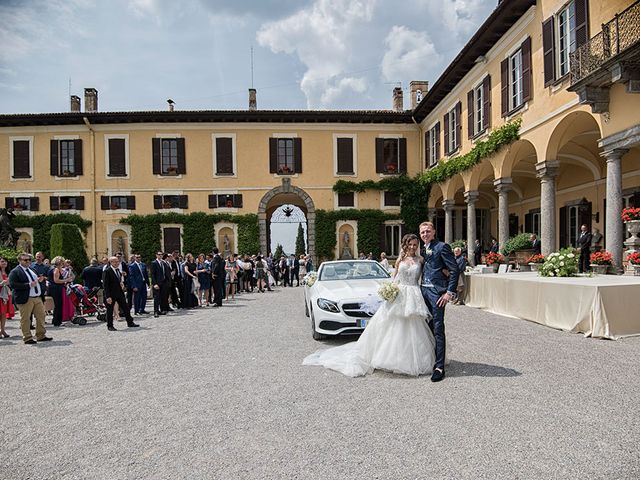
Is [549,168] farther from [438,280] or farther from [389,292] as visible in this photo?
[389,292]

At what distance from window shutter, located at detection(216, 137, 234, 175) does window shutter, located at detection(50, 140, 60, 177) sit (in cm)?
981

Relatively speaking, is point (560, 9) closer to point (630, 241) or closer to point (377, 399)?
point (630, 241)

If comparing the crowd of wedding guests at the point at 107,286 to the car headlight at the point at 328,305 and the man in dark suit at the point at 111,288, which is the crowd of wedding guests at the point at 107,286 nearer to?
the man in dark suit at the point at 111,288

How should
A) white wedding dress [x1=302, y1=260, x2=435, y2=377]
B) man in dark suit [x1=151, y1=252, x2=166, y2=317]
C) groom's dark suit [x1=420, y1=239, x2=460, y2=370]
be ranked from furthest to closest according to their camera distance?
1. man in dark suit [x1=151, y1=252, x2=166, y2=317]
2. white wedding dress [x1=302, y1=260, x2=435, y2=377]
3. groom's dark suit [x1=420, y1=239, x2=460, y2=370]

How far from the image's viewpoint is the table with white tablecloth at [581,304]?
8.10m

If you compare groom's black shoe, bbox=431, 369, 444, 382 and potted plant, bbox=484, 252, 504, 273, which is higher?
potted plant, bbox=484, 252, 504, 273

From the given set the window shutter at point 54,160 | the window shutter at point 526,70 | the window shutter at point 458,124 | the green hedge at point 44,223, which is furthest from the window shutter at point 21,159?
the window shutter at point 526,70

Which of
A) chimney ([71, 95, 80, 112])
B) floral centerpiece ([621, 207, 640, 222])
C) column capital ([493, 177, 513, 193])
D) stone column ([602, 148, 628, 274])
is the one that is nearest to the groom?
floral centerpiece ([621, 207, 640, 222])

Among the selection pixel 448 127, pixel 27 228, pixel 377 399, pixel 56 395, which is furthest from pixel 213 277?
pixel 27 228

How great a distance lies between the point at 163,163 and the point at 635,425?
28869 millimetres

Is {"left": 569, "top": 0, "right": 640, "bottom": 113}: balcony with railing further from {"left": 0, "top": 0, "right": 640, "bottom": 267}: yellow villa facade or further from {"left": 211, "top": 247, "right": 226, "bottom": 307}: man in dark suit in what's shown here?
{"left": 0, "top": 0, "right": 640, "bottom": 267}: yellow villa facade

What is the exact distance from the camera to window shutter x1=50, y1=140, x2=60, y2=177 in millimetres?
29078

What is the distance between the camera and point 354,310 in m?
7.73

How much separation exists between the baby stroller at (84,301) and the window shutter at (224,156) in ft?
56.5
